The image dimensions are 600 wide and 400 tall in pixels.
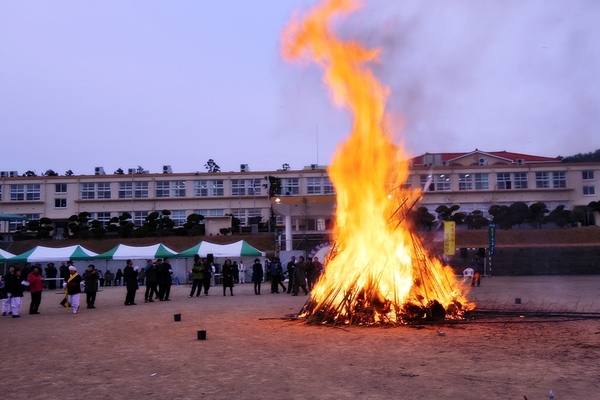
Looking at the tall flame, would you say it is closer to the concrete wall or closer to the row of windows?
the concrete wall

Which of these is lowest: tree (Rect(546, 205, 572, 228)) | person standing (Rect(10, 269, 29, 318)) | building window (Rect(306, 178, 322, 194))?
person standing (Rect(10, 269, 29, 318))

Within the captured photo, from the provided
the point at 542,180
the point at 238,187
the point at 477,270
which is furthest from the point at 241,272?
the point at 542,180

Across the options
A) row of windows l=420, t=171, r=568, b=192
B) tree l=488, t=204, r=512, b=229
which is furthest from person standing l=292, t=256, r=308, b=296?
row of windows l=420, t=171, r=568, b=192

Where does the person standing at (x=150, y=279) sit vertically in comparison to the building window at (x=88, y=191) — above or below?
below

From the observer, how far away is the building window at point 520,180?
5603 cm

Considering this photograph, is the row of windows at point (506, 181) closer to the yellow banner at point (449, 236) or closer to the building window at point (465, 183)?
the building window at point (465, 183)

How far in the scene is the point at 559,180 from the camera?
55.9 metres

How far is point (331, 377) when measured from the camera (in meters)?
7.53

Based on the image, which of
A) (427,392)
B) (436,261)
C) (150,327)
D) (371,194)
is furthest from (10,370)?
(436,261)

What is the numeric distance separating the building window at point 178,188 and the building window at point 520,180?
118 ft

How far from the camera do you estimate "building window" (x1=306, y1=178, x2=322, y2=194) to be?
60.2m

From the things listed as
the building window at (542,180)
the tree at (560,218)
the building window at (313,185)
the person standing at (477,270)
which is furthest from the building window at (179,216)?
the person standing at (477,270)

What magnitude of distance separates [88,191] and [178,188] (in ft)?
33.3

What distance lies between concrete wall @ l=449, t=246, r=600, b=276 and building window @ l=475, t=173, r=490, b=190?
2019 centimetres
